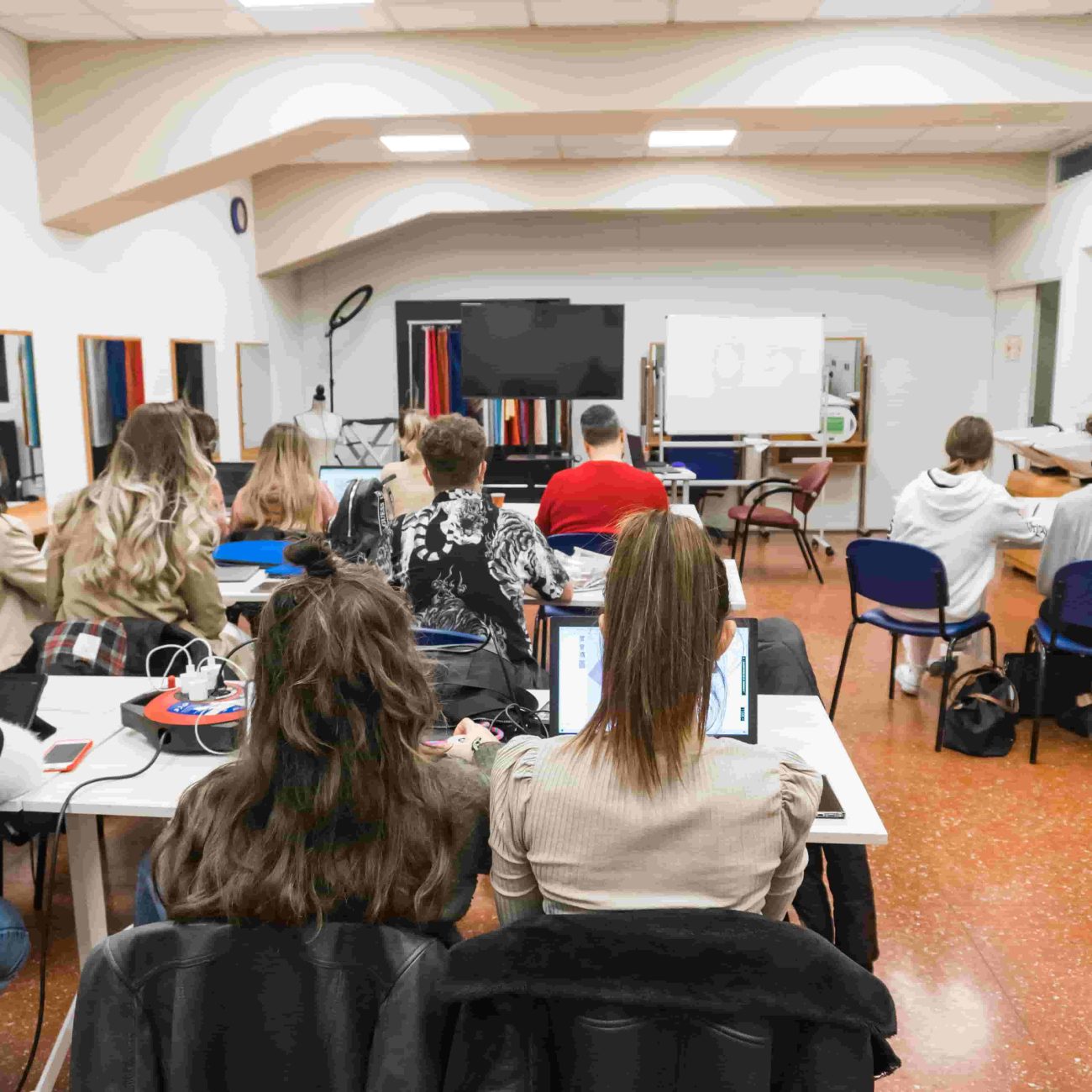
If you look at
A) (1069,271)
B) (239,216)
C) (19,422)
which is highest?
(239,216)

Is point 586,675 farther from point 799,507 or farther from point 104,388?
point 799,507

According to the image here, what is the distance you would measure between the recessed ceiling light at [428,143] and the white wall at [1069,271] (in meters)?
3.98

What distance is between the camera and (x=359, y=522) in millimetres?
3459

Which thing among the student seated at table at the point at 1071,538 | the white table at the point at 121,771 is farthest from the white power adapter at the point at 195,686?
the student seated at table at the point at 1071,538

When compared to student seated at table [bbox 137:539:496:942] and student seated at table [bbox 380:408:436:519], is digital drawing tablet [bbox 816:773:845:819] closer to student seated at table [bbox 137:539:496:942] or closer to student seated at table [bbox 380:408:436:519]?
student seated at table [bbox 137:539:496:942]

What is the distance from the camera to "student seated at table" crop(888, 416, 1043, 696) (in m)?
3.90

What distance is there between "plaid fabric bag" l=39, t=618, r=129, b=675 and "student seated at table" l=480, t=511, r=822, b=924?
5.36ft

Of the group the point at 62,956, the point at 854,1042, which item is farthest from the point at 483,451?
the point at 854,1042

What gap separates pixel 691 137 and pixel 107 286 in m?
3.70

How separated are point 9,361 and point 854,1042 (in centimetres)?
443

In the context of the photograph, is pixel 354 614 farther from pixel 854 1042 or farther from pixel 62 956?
pixel 62 956

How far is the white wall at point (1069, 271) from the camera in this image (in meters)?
6.46

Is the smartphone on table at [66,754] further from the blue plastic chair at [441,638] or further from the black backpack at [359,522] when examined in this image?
the black backpack at [359,522]

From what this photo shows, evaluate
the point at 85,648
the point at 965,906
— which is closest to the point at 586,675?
the point at 85,648
